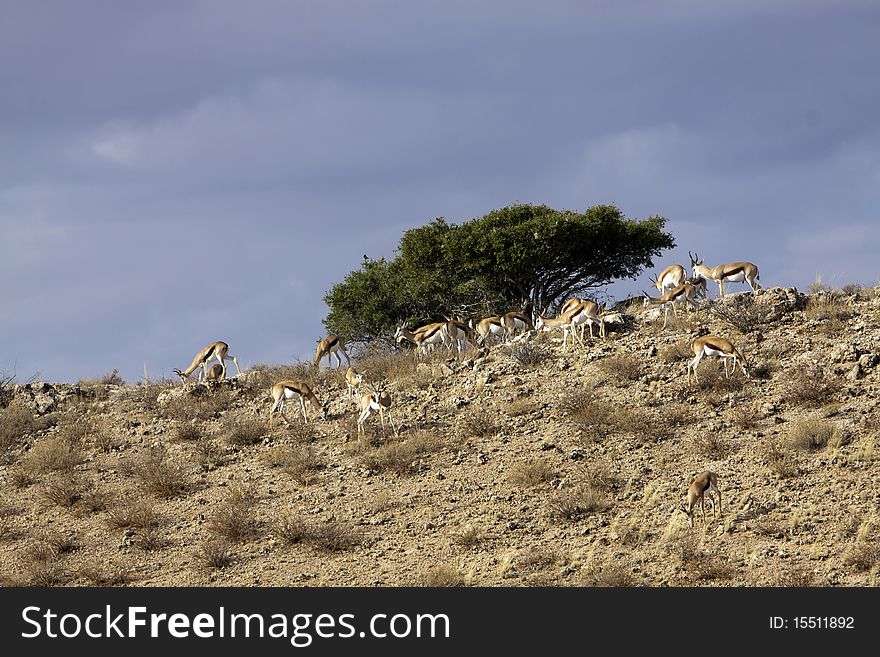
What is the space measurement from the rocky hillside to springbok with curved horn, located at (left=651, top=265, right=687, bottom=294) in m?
1.51

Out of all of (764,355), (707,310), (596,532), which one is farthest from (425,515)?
(707,310)

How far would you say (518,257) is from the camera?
36969 mm

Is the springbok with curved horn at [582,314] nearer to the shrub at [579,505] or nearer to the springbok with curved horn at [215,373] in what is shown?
the shrub at [579,505]

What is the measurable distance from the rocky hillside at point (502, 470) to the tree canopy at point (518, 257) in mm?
11219

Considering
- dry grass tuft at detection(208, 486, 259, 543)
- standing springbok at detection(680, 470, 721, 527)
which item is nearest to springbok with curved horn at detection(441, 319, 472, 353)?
dry grass tuft at detection(208, 486, 259, 543)

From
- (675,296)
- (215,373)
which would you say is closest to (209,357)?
(215,373)

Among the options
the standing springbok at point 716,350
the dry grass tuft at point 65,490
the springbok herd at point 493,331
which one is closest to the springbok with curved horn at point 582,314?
the springbok herd at point 493,331

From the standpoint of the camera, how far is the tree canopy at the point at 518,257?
3750cm

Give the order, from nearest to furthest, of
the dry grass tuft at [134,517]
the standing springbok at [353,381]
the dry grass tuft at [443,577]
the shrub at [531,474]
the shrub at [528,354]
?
the dry grass tuft at [443,577]
the shrub at [531,474]
the dry grass tuft at [134,517]
the standing springbok at [353,381]
the shrub at [528,354]

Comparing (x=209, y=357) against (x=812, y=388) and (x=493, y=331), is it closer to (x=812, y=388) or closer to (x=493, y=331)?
(x=493, y=331)

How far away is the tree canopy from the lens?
37.5m

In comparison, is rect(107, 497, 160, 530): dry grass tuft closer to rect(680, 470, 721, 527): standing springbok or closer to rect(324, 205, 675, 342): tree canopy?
rect(680, 470, 721, 527): standing springbok

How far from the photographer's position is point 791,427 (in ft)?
64.8

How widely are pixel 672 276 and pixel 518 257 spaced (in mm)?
9990
